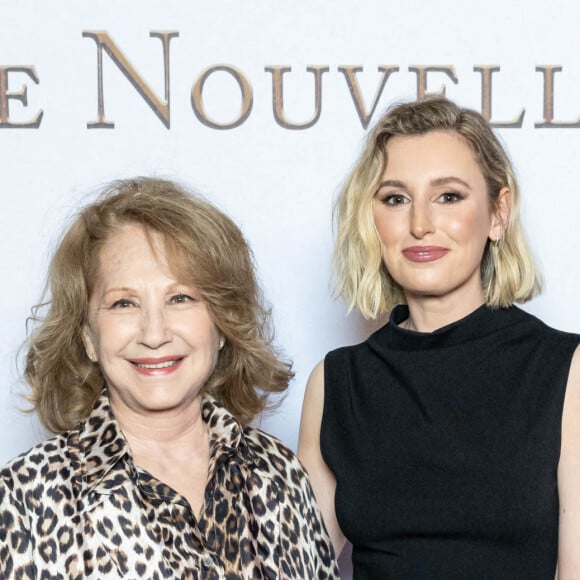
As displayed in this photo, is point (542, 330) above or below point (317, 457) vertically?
above

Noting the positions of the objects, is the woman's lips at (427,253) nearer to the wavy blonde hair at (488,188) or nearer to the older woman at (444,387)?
the older woman at (444,387)

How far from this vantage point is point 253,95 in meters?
2.87

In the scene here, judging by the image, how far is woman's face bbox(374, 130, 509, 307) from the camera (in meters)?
2.04

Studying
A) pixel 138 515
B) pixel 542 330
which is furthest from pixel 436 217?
pixel 138 515

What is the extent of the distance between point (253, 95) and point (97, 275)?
1152 millimetres

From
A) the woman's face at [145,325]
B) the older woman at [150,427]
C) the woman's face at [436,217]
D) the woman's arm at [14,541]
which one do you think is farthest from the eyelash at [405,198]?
the woman's arm at [14,541]

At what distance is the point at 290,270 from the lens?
2.90 m

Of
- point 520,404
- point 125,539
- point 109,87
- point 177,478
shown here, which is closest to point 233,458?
point 177,478

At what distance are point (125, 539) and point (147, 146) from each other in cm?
142

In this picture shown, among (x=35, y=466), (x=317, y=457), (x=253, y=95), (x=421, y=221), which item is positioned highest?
(x=253, y=95)

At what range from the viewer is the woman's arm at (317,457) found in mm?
2168

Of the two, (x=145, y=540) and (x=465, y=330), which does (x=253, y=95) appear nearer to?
(x=465, y=330)

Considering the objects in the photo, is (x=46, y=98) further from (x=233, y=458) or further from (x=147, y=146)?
(x=233, y=458)

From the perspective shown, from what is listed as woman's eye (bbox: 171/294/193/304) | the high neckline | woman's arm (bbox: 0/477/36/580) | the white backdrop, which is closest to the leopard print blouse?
woman's arm (bbox: 0/477/36/580)
